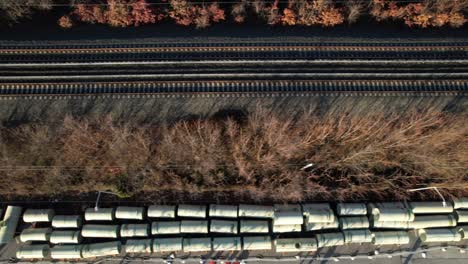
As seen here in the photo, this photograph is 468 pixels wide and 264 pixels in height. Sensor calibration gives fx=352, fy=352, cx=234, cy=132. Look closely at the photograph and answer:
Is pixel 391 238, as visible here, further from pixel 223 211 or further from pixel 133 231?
pixel 133 231

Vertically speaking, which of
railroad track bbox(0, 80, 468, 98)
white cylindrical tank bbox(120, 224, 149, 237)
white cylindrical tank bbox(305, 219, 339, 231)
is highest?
railroad track bbox(0, 80, 468, 98)

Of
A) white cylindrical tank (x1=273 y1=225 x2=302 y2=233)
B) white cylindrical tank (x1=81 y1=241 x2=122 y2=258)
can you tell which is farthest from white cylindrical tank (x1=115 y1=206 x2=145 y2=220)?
white cylindrical tank (x1=273 y1=225 x2=302 y2=233)

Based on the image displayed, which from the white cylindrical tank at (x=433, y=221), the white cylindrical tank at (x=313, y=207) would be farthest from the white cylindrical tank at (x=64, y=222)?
the white cylindrical tank at (x=433, y=221)

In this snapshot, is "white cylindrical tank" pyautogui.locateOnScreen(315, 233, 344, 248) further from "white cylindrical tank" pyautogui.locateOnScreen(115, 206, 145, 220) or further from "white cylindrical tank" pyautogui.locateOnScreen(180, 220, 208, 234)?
"white cylindrical tank" pyautogui.locateOnScreen(115, 206, 145, 220)

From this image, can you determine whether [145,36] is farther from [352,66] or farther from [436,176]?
[436,176]

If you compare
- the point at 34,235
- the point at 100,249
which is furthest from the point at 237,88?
the point at 34,235

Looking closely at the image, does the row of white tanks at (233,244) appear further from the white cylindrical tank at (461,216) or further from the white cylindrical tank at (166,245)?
the white cylindrical tank at (461,216)
